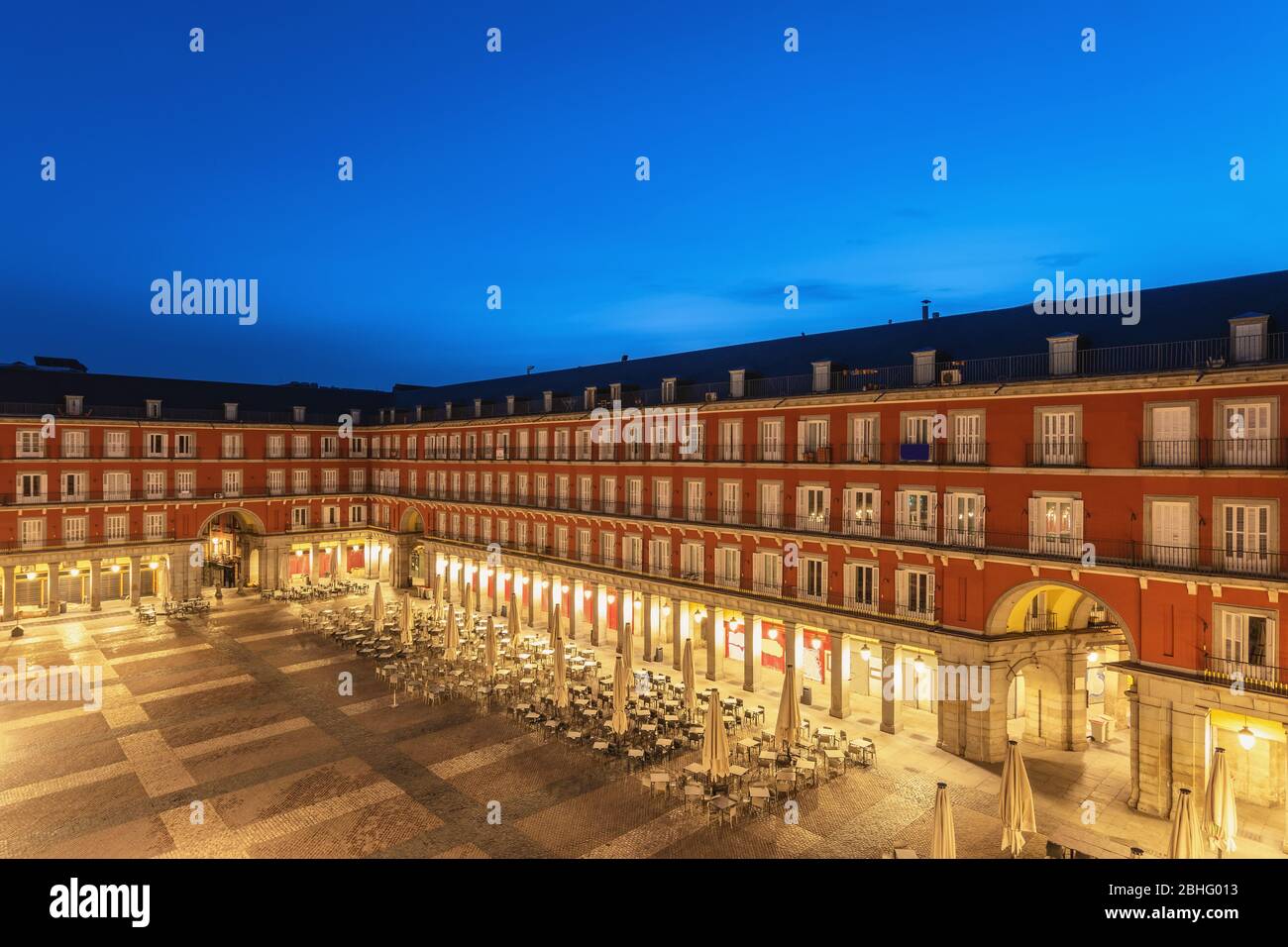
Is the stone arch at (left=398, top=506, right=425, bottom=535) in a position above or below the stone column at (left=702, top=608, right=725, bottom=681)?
above

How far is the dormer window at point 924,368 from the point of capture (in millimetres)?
30875

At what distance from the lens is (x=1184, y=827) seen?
1702 cm

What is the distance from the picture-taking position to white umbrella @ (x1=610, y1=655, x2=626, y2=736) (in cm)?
2832

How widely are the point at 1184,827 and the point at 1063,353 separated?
1673 cm

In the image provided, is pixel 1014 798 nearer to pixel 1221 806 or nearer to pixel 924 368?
pixel 1221 806

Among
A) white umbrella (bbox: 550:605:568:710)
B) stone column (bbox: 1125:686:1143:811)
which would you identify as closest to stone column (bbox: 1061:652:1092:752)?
stone column (bbox: 1125:686:1143:811)

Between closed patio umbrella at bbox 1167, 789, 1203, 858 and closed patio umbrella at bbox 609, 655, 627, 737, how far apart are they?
692 inches

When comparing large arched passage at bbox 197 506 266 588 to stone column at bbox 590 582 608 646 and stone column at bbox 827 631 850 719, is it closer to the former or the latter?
stone column at bbox 590 582 608 646

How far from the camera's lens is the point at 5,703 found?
112 feet

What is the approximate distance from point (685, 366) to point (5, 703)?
40524 mm

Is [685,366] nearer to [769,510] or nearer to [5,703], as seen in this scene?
[769,510]

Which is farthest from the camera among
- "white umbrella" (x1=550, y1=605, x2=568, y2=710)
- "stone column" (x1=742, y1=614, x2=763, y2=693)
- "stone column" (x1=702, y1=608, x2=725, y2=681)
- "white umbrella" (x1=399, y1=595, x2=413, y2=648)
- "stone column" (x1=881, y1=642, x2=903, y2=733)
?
"white umbrella" (x1=399, y1=595, x2=413, y2=648)

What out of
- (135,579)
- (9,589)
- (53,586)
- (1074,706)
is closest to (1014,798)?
(1074,706)

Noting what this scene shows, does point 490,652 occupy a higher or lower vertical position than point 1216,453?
lower
